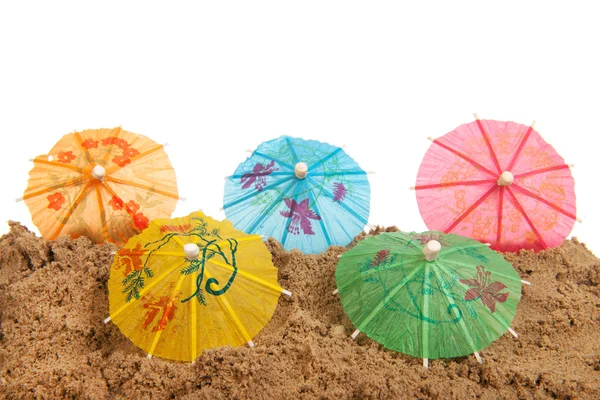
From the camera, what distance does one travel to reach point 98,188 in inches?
150

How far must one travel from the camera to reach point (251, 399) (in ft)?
9.14

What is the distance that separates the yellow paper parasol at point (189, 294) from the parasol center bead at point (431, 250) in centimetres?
91

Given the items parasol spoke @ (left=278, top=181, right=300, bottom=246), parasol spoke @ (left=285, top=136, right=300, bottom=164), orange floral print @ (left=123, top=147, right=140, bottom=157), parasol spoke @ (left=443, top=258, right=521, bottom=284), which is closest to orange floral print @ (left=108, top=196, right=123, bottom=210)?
orange floral print @ (left=123, top=147, right=140, bottom=157)

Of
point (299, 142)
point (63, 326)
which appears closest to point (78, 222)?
point (63, 326)

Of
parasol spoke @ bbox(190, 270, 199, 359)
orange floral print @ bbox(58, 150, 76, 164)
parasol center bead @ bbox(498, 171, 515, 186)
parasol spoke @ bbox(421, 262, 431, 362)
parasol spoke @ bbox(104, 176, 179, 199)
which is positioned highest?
parasol center bead @ bbox(498, 171, 515, 186)

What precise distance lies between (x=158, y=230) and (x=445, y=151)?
7.37ft

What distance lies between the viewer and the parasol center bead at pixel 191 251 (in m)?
3.02

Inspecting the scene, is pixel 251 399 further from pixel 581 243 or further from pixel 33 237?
pixel 581 243

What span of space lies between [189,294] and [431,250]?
4.76 feet

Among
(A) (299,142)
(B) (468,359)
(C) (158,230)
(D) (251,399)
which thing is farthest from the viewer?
(A) (299,142)

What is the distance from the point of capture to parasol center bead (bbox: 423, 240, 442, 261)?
298 cm

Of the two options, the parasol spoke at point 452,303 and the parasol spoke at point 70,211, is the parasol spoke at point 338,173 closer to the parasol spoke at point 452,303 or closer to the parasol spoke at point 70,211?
the parasol spoke at point 452,303

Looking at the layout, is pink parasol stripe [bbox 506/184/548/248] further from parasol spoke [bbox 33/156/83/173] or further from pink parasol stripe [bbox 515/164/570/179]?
parasol spoke [bbox 33/156/83/173]

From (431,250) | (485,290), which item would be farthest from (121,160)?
(485,290)
